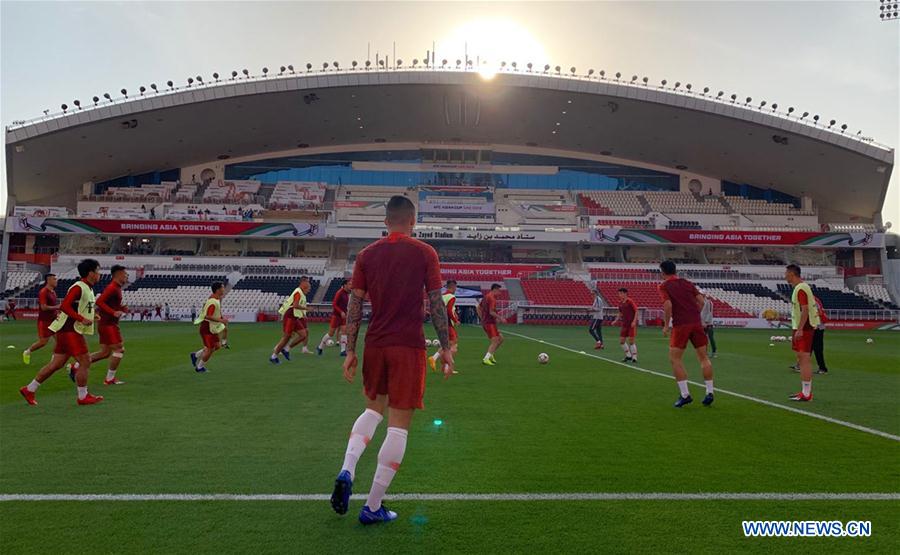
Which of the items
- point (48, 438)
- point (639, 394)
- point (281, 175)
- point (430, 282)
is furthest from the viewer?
point (281, 175)

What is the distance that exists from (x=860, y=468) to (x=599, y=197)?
53.4 metres

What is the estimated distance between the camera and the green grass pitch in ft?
11.4

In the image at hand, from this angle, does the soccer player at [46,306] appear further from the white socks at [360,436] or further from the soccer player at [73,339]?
the white socks at [360,436]

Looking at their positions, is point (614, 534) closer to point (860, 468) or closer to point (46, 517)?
point (860, 468)

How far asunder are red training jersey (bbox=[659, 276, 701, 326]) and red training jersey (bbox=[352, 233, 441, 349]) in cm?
534

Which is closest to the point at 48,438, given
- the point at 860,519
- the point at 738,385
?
the point at 860,519

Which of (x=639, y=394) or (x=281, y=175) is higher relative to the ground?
(x=281, y=175)

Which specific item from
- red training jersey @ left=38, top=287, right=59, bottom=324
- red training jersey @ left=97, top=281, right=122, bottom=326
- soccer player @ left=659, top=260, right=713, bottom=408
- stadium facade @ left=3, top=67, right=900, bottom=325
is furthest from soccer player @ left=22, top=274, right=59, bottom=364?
stadium facade @ left=3, top=67, right=900, bottom=325

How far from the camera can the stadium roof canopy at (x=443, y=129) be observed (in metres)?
43.9

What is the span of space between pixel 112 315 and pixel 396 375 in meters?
7.77

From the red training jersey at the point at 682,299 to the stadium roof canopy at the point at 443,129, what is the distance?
38801 millimetres

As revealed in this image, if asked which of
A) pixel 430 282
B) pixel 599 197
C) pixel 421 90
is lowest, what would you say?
pixel 430 282

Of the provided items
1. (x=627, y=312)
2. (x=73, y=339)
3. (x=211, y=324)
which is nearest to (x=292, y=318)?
(x=211, y=324)

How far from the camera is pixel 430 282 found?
4098 millimetres
